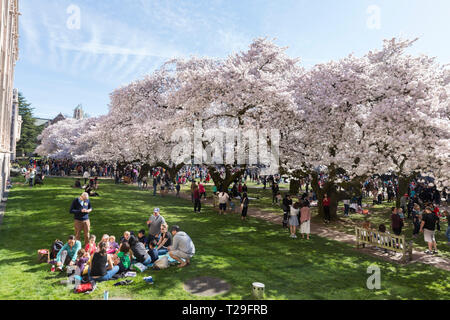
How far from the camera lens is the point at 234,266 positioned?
9.80 m

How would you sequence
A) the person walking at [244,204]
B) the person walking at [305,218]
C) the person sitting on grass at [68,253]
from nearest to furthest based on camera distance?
the person sitting on grass at [68,253]
the person walking at [305,218]
the person walking at [244,204]

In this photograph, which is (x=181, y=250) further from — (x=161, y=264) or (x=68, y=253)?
(x=68, y=253)

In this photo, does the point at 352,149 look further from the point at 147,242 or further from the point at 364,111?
the point at 147,242

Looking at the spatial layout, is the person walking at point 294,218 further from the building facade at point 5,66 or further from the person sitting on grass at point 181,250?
the building facade at point 5,66

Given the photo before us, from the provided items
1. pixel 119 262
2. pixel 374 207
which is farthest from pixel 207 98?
pixel 374 207

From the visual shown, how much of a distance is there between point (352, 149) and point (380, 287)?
967 cm

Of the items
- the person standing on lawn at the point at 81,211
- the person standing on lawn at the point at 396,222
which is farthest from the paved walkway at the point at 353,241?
the person standing on lawn at the point at 81,211

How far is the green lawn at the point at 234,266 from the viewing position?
780 cm

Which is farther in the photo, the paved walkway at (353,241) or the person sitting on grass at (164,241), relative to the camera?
the paved walkway at (353,241)

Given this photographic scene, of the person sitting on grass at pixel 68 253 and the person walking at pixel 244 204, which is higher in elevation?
the person walking at pixel 244 204

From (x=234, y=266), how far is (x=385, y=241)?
7.03 meters

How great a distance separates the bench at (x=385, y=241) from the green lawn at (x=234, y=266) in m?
0.65

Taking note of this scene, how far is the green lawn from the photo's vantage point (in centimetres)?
780

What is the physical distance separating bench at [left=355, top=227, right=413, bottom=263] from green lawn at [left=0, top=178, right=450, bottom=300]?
65cm
